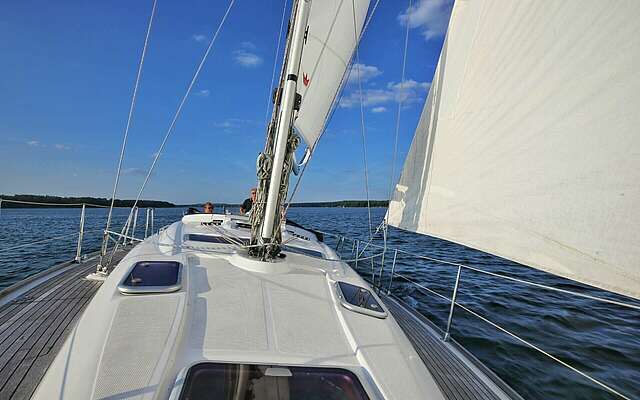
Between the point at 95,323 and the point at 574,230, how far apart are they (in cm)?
308

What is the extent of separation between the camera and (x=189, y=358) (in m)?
1.83

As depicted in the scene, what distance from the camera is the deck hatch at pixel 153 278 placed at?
243cm

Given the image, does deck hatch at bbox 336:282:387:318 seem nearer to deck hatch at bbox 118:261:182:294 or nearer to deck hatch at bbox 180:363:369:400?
deck hatch at bbox 180:363:369:400

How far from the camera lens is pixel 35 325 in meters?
3.17

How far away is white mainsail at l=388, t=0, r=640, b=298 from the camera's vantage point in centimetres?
189

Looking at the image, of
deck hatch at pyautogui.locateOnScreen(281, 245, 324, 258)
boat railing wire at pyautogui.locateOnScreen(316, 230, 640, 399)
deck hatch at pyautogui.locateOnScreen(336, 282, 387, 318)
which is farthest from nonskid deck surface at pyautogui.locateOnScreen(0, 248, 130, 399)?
boat railing wire at pyautogui.locateOnScreen(316, 230, 640, 399)

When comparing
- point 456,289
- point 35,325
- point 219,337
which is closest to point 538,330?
point 456,289

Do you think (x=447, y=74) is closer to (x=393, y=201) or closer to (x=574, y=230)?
(x=393, y=201)

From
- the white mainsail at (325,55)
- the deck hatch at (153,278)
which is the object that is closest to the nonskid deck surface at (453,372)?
the deck hatch at (153,278)

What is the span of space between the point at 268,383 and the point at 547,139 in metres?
2.42

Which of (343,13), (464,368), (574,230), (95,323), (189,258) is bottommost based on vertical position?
(464,368)

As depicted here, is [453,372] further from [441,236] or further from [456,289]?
[441,236]

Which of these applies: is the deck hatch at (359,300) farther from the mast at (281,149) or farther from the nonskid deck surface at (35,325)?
the nonskid deck surface at (35,325)

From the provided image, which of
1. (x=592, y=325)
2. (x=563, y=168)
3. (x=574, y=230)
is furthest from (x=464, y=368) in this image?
(x=592, y=325)
